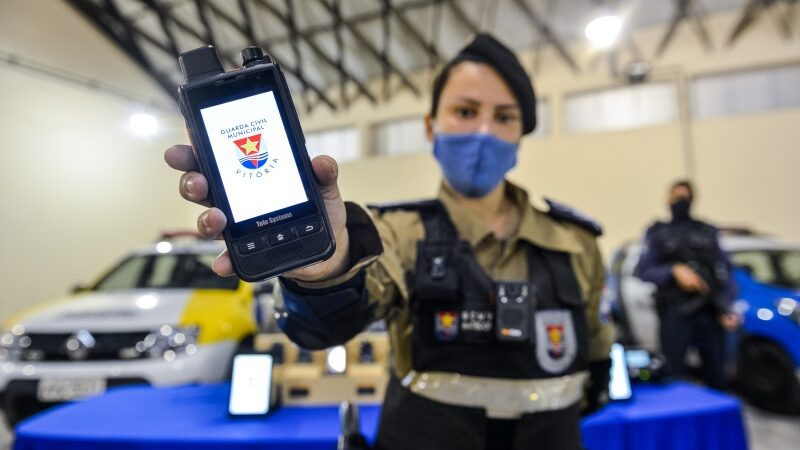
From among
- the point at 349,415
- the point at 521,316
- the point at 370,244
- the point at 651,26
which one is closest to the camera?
the point at 370,244

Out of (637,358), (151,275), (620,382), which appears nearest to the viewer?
(620,382)

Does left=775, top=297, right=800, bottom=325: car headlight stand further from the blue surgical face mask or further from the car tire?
the blue surgical face mask

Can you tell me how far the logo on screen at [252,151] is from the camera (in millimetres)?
465

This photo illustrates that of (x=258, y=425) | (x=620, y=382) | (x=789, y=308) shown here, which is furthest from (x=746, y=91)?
(x=258, y=425)

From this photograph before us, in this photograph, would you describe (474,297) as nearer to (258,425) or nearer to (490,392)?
(490,392)

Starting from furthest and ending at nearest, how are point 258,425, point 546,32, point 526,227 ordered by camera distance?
point 546,32, point 258,425, point 526,227

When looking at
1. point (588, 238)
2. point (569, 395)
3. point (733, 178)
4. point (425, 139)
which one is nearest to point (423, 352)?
point (569, 395)

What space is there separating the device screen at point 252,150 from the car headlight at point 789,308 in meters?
3.91

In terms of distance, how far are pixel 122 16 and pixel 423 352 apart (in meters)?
0.75

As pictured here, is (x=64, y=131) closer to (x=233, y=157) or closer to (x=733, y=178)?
(x=233, y=157)

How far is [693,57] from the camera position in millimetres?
7723

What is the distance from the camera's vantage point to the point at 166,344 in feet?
7.69

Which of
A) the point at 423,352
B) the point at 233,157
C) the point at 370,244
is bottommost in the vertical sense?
the point at 423,352

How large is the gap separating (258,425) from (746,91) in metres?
8.95
